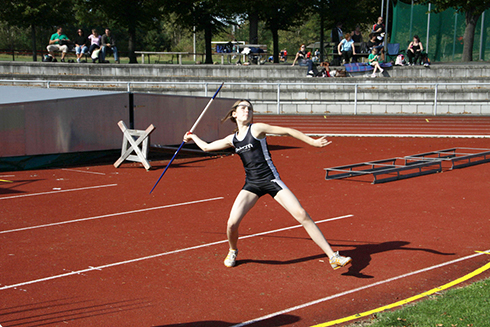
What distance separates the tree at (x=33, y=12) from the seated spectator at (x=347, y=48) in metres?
21.2

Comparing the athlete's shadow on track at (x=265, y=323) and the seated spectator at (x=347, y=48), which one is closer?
the athlete's shadow on track at (x=265, y=323)

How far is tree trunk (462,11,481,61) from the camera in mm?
29969

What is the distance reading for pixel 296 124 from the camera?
21.7m

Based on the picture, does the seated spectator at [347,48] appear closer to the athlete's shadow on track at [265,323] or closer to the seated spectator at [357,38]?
the seated spectator at [357,38]

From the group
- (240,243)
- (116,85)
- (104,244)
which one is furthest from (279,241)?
(116,85)

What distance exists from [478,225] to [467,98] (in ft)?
58.1

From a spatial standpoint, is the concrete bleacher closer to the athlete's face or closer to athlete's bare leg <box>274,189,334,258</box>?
the athlete's face

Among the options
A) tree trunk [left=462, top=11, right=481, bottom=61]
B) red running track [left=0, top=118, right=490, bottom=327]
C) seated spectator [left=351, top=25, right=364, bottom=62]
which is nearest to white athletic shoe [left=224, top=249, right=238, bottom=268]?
red running track [left=0, top=118, right=490, bottom=327]

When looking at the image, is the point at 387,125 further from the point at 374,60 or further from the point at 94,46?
the point at 94,46

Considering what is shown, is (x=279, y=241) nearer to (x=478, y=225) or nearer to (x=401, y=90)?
(x=478, y=225)

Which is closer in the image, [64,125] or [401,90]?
[64,125]

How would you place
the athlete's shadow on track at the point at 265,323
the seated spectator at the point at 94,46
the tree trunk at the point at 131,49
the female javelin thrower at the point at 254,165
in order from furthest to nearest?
the tree trunk at the point at 131,49
the seated spectator at the point at 94,46
the female javelin thrower at the point at 254,165
the athlete's shadow on track at the point at 265,323

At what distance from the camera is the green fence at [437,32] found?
3259 cm

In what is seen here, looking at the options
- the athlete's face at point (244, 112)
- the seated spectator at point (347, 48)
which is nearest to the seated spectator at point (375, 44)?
the seated spectator at point (347, 48)
